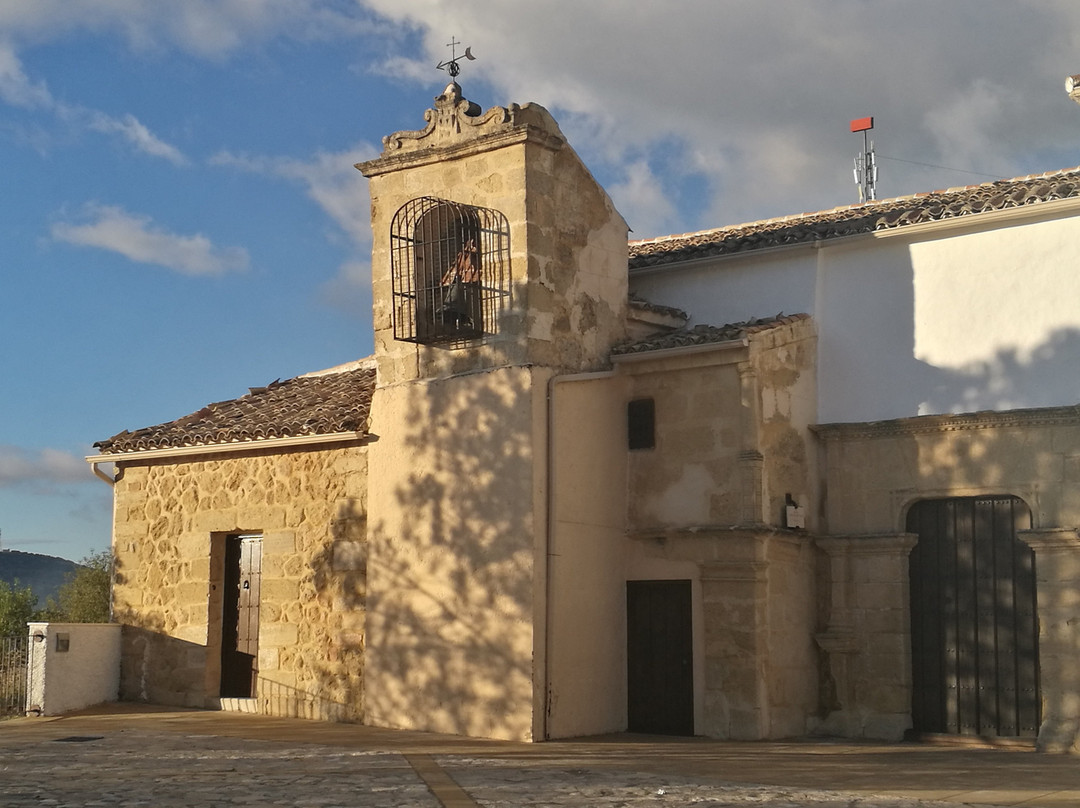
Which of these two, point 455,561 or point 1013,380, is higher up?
point 1013,380

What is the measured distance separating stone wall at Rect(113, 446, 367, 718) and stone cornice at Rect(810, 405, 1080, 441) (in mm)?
5020

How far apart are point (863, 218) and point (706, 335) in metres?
2.38

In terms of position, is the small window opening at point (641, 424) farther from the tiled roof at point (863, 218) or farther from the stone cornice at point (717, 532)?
the tiled roof at point (863, 218)

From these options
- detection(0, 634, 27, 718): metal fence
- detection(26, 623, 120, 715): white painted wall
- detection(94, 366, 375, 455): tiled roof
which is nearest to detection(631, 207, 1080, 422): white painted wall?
→ detection(94, 366, 375, 455): tiled roof

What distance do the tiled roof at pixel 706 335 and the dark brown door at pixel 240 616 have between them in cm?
496

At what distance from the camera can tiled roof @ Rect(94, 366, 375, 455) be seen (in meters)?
15.0

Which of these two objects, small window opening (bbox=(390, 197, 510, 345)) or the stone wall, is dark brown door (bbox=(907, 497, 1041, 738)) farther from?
the stone wall

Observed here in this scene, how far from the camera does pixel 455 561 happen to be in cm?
1374

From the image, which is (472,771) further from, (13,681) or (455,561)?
(13,681)

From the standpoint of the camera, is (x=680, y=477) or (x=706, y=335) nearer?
(x=706, y=335)

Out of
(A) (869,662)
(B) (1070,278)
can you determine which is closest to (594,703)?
(A) (869,662)

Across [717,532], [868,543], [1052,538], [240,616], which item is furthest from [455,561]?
[1052,538]

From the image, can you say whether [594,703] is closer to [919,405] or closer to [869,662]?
[869,662]

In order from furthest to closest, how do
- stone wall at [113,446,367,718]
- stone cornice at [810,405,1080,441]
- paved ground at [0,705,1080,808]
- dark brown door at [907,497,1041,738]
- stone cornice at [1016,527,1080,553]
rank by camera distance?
stone wall at [113,446,367,718], dark brown door at [907,497,1041,738], stone cornice at [810,405,1080,441], stone cornice at [1016,527,1080,553], paved ground at [0,705,1080,808]
